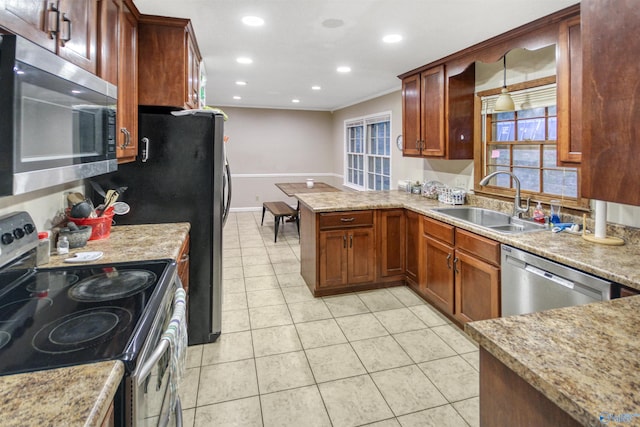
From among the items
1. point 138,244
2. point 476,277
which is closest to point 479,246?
point 476,277

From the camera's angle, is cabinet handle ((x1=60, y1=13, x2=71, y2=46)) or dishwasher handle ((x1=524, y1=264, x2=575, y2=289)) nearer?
cabinet handle ((x1=60, y1=13, x2=71, y2=46))

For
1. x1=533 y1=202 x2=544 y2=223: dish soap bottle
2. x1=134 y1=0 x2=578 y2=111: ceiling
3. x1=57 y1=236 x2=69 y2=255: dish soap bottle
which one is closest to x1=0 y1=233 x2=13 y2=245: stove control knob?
x1=57 y1=236 x2=69 y2=255: dish soap bottle

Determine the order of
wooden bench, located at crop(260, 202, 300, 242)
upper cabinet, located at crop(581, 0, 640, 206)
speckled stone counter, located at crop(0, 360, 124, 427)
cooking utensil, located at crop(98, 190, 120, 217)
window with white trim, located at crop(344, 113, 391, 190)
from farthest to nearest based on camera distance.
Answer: window with white trim, located at crop(344, 113, 391, 190) < wooden bench, located at crop(260, 202, 300, 242) < cooking utensil, located at crop(98, 190, 120, 217) < upper cabinet, located at crop(581, 0, 640, 206) < speckled stone counter, located at crop(0, 360, 124, 427)

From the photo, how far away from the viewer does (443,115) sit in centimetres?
349

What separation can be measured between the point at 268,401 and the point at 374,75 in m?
3.69

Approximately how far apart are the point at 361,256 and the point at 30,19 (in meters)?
2.92

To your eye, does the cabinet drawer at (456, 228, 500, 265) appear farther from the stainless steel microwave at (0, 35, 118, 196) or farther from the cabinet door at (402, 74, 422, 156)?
the stainless steel microwave at (0, 35, 118, 196)

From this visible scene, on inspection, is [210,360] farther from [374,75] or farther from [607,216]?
[374,75]

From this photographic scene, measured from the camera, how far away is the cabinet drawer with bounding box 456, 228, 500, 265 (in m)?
2.41

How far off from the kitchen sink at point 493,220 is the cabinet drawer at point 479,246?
16 centimetres

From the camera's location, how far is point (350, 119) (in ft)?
23.4

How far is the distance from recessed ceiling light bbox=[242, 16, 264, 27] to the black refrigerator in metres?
0.70

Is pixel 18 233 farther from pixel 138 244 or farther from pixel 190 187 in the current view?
pixel 190 187

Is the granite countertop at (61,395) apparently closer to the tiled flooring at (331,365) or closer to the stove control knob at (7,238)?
the stove control knob at (7,238)
